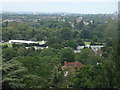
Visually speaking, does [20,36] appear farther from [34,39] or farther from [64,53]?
[64,53]

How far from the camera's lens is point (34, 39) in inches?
859

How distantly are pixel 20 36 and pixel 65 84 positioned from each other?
1875 centimetres

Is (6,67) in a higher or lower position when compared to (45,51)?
higher

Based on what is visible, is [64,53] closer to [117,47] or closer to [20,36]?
[117,47]

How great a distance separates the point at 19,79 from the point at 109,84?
62.6 inches

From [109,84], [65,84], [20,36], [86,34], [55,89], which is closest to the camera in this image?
[55,89]

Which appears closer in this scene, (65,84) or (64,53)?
(65,84)

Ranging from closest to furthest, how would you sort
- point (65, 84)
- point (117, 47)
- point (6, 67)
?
point (6, 67) → point (65, 84) → point (117, 47)

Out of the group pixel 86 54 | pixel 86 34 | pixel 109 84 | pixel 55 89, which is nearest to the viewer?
pixel 55 89

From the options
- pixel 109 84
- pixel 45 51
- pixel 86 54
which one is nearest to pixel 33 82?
pixel 109 84

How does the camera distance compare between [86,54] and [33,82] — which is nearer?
[33,82]

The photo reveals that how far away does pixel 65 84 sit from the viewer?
329 cm

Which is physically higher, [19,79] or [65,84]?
[19,79]

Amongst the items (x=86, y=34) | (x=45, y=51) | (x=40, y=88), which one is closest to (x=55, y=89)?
(x=40, y=88)
